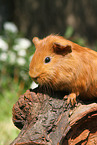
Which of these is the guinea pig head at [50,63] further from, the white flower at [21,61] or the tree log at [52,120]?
the white flower at [21,61]

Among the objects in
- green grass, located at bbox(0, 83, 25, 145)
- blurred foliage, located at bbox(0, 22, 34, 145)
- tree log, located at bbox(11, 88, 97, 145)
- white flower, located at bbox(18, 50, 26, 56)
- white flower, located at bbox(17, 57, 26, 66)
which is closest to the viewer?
tree log, located at bbox(11, 88, 97, 145)

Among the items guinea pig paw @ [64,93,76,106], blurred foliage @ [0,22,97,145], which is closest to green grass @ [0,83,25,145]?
blurred foliage @ [0,22,97,145]

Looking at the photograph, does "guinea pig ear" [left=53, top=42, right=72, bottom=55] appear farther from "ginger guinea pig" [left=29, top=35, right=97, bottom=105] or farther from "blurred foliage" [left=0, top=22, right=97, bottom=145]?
"blurred foliage" [left=0, top=22, right=97, bottom=145]

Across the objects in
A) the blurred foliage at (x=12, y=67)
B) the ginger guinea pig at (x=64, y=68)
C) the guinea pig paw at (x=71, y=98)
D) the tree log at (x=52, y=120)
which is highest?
the blurred foliage at (x=12, y=67)

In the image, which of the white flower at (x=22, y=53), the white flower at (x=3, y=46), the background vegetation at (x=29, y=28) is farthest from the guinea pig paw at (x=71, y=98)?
the white flower at (x=3, y=46)

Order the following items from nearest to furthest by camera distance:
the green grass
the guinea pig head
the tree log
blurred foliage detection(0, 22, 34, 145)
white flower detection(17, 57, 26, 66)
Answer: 1. the tree log
2. the guinea pig head
3. the green grass
4. blurred foliage detection(0, 22, 34, 145)
5. white flower detection(17, 57, 26, 66)

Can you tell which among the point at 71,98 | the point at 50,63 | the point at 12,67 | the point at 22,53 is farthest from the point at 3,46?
the point at 71,98

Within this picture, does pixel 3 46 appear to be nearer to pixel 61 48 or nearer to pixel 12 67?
pixel 12 67
